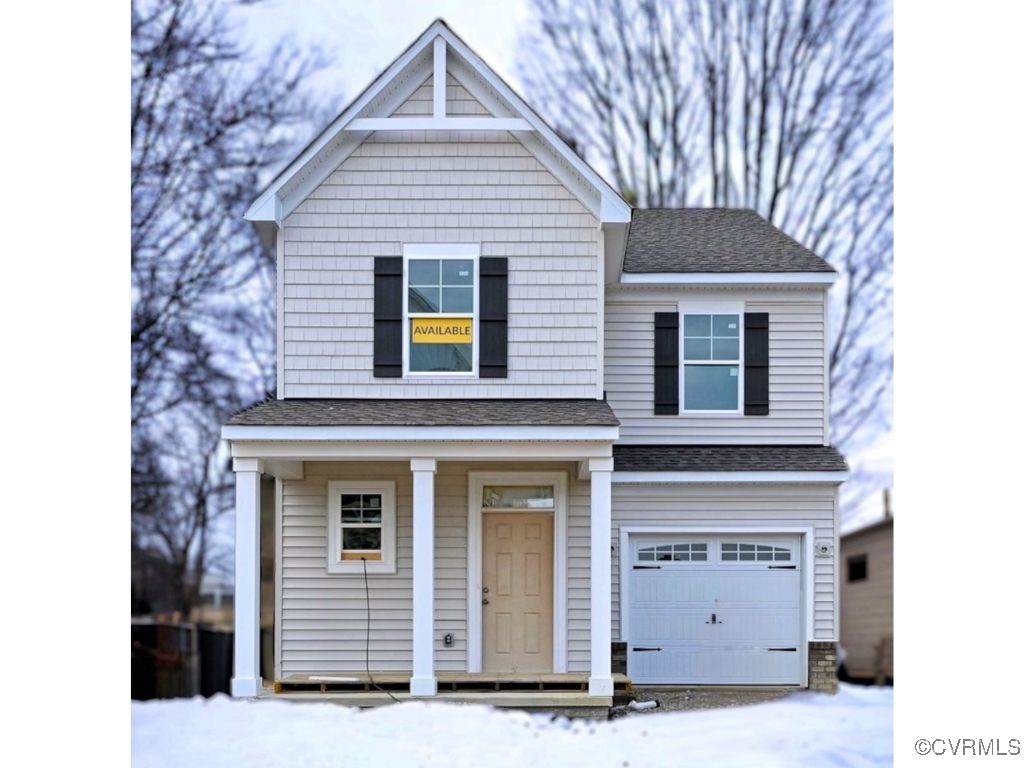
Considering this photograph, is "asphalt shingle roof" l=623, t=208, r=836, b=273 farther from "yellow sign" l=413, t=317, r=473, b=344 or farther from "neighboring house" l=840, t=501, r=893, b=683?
"neighboring house" l=840, t=501, r=893, b=683

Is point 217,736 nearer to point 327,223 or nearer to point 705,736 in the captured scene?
point 705,736

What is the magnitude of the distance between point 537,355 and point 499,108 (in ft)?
8.49

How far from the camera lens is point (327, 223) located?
13070mm

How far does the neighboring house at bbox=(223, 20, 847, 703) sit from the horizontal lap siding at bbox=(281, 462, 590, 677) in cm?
3

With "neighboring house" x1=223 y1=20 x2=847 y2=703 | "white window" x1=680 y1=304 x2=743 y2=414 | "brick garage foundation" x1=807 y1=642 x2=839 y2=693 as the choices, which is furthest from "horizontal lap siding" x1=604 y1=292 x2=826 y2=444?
"brick garage foundation" x1=807 y1=642 x2=839 y2=693

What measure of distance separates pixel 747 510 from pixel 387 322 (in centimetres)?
466

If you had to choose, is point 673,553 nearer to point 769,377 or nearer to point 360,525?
point 769,377

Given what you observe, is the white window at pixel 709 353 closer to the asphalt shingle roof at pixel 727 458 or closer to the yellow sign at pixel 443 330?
the asphalt shingle roof at pixel 727 458

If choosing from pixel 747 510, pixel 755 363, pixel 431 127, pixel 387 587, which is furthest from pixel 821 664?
pixel 431 127

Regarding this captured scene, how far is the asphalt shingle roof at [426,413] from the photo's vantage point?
467 inches

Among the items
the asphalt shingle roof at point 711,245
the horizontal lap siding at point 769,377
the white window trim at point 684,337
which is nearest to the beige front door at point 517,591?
the horizontal lap siding at point 769,377

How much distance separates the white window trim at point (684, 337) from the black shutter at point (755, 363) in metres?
0.05

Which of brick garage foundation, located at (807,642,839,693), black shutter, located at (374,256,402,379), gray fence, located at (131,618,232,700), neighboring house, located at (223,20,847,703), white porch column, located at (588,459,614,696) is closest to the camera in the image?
white porch column, located at (588,459,614,696)

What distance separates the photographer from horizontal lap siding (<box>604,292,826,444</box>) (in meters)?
14.7
